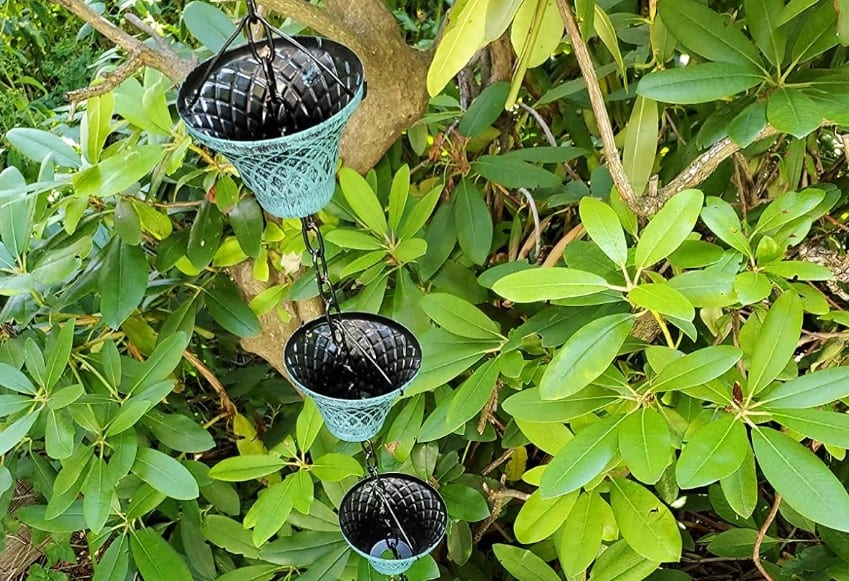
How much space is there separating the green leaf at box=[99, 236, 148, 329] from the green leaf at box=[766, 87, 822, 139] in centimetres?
74

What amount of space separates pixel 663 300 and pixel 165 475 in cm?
63

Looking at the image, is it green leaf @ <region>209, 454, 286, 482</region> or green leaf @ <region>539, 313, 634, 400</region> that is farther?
green leaf @ <region>209, 454, 286, 482</region>

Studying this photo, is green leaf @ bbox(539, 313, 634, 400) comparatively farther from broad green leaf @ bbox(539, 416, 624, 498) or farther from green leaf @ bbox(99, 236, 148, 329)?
green leaf @ bbox(99, 236, 148, 329)

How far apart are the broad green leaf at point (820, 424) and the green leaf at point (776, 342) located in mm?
36

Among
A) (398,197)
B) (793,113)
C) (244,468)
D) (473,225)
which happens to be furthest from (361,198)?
(793,113)

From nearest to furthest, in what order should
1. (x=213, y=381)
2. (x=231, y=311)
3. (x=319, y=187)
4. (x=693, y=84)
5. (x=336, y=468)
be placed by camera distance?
(x=319, y=187)
(x=693, y=84)
(x=336, y=468)
(x=231, y=311)
(x=213, y=381)

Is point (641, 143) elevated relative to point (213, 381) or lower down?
elevated

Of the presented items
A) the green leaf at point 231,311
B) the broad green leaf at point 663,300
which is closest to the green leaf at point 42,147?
the green leaf at point 231,311

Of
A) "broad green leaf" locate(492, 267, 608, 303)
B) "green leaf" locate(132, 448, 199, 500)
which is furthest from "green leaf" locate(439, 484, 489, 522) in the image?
"broad green leaf" locate(492, 267, 608, 303)

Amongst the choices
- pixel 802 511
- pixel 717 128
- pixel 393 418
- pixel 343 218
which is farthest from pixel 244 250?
pixel 802 511

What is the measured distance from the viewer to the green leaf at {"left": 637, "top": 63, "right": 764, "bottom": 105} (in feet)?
2.38

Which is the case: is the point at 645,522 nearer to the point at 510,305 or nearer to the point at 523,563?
the point at 523,563

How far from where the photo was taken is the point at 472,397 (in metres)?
0.83

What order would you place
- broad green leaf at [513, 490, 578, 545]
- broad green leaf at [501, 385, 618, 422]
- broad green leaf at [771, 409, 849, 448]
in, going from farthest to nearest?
broad green leaf at [513, 490, 578, 545] → broad green leaf at [501, 385, 618, 422] → broad green leaf at [771, 409, 849, 448]
